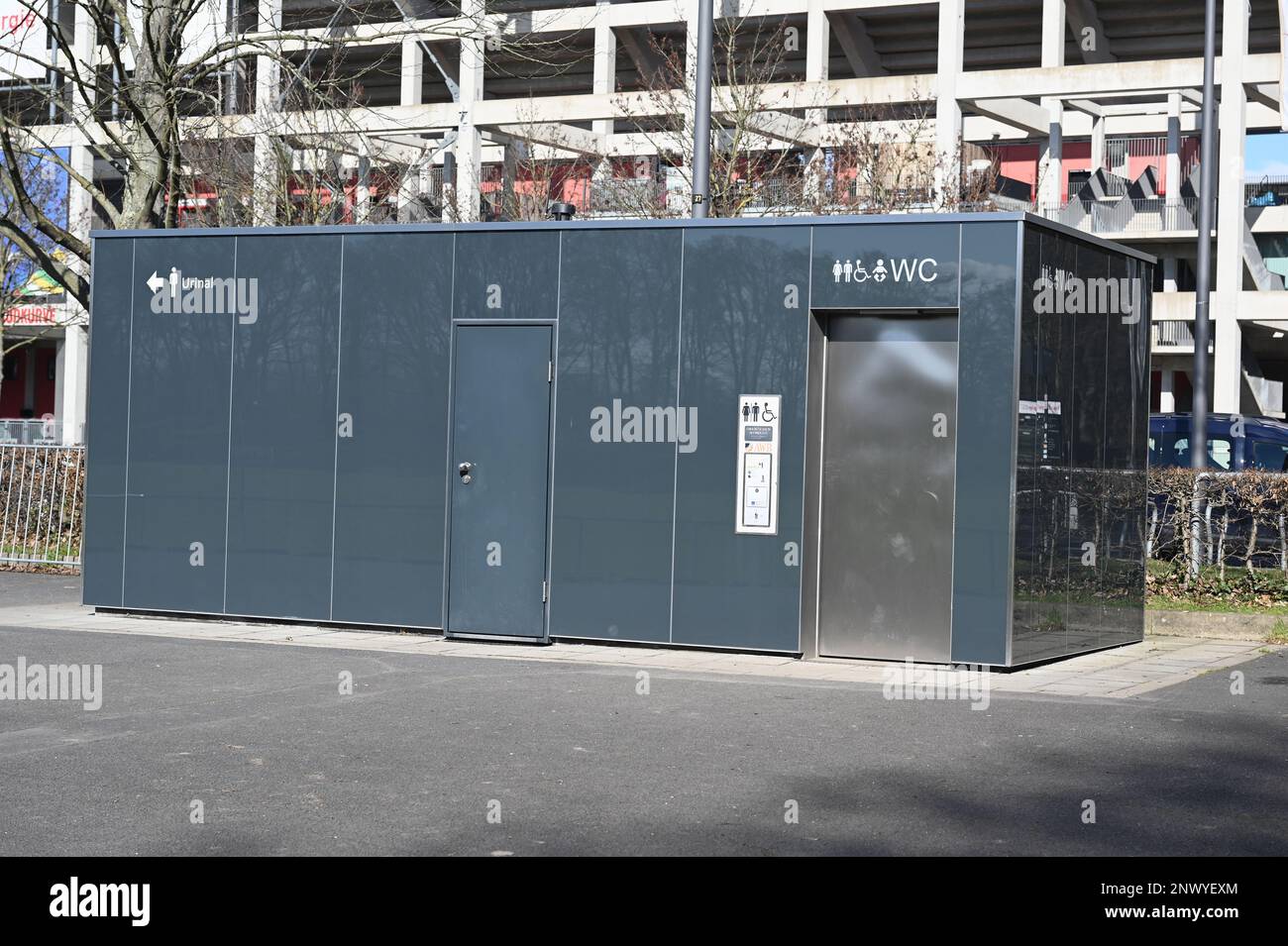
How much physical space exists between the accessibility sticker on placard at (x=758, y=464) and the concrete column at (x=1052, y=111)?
1139 inches

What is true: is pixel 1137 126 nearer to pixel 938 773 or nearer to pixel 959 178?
pixel 959 178

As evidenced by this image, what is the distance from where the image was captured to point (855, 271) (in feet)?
39.5

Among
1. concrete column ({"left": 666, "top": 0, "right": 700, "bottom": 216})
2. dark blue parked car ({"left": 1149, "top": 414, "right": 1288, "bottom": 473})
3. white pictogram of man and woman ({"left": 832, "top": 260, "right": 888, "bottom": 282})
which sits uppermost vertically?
concrete column ({"left": 666, "top": 0, "right": 700, "bottom": 216})

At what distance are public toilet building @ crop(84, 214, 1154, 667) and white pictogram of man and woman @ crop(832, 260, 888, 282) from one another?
17mm

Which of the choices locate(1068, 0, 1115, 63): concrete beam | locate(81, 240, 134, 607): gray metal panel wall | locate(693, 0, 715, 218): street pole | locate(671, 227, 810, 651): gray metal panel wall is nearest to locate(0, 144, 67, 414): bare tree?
locate(81, 240, 134, 607): gray metal panel wall

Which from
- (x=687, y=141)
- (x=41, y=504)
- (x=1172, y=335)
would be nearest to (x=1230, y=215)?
(x=1172, y=335)

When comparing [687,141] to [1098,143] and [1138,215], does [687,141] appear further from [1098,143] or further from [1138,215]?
[1098,143]

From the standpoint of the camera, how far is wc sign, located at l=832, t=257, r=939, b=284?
1181 cm

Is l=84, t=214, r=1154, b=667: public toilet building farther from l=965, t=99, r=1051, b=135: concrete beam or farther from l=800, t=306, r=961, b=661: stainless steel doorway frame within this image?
l=965, t=99, r=1051, b=135: concrete beam

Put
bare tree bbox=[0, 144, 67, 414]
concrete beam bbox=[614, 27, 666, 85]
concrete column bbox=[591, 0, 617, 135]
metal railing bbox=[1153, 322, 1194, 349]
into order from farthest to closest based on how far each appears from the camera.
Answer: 1. metal railing bbox=[1153, 322, 1194, 349]
2. concrete beam bbox=[614, 27, 666, 85]
3. concrete column bbox=[591, 0, 617, 135]
4. bare tree bbox=[0, 144, 67, 414]

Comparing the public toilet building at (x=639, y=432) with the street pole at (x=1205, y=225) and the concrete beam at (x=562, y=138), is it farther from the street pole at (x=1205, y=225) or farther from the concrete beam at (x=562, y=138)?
the concrete beam at (x=562, y=138)

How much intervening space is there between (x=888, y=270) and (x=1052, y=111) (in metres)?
33.2

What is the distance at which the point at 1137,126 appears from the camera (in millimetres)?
50156

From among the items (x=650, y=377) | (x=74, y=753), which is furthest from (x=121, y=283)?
(x=74, y=753)
